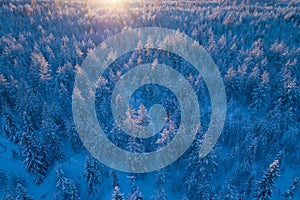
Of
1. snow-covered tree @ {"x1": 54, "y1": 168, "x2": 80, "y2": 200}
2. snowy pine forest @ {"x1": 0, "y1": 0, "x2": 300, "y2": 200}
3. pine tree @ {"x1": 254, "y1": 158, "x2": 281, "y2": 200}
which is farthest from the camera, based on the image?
snowy pine forest @ {"x1": 0, "y1": 0, "x2": 300, "y2": 200}

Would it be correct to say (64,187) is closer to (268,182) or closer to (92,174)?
(92,174)

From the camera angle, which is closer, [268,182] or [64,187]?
[268,182]

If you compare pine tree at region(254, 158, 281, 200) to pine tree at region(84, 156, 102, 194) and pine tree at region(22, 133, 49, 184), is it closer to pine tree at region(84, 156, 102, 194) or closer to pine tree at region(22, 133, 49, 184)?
pine tree at region(84, 156, 102, 194)

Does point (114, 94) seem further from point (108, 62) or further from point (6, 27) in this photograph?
point (6, 27)

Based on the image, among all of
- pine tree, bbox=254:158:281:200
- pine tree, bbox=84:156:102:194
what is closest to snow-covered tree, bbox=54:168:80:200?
pine tree, bbox=84:156:102:194

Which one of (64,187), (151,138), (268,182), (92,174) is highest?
(268,182)

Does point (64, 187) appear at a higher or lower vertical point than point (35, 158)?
lower

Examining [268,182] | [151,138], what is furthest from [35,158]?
[268,182]

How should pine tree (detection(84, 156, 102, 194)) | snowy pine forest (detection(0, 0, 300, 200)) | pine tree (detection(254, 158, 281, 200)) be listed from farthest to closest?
snowy pine forest (detection(0, 0, 300, 200)), pine tree (detection(84, 156, 102, 194)), pine tree (detection(254, 158, 281, 200))

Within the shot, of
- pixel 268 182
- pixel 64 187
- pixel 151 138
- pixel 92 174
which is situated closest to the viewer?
pixel 268 182

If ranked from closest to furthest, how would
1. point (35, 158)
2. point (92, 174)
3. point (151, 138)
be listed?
point (92, 174)
point (35, 158)
point (151, 138)
